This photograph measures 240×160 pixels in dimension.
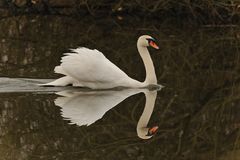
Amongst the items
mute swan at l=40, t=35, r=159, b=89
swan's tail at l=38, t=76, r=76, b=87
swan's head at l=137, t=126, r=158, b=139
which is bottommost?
swan's head at l=137, t=126, r=158, b=139

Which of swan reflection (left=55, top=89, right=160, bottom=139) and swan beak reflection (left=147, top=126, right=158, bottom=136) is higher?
swan reflection (left=55, top=89, right=160, bottom=139)

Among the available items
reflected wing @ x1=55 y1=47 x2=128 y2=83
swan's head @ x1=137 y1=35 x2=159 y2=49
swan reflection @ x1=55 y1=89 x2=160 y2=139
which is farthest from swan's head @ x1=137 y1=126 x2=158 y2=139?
A: swan's head @ x1=137 y1=35 x2=159 y2=49

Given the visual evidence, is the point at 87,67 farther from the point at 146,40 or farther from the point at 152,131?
the point at 152,131

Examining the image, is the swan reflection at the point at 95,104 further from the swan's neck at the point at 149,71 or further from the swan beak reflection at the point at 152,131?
the swan's neck at the point at 149,71

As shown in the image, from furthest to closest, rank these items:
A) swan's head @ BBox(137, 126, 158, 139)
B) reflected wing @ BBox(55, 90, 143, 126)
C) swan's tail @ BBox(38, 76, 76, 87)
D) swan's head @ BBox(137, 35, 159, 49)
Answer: swan's head @ BBox(137, 35, 159, 49)
swan's tail @ BBox(38, 76, 76, 87)
reflected wing @ BBox(55, 90, 143, 126)
swan's head @ BBox(137, 126, 158, 139)

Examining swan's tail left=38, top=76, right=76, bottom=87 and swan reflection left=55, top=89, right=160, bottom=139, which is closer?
swan reflection left=55, top=89, right=160, bottom=139

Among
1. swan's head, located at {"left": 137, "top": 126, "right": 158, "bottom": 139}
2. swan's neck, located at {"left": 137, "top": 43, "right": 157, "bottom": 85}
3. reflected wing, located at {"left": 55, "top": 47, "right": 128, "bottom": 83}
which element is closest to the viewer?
swan's head, located at {"left": 137, "top": 126, "right": 158, "bottom": 139}

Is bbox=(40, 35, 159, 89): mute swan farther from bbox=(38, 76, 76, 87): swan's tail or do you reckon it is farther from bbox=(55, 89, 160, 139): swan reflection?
bbox=(55, 89, 160, 139): swan reflection

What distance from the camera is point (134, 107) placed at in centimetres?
934

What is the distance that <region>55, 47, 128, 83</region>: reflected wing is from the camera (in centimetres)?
1009

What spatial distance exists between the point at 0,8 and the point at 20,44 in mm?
6765

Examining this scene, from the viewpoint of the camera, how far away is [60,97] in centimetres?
984

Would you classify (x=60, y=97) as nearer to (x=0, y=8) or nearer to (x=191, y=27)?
(x=191, y=27)

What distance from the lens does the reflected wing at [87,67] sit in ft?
33.1
